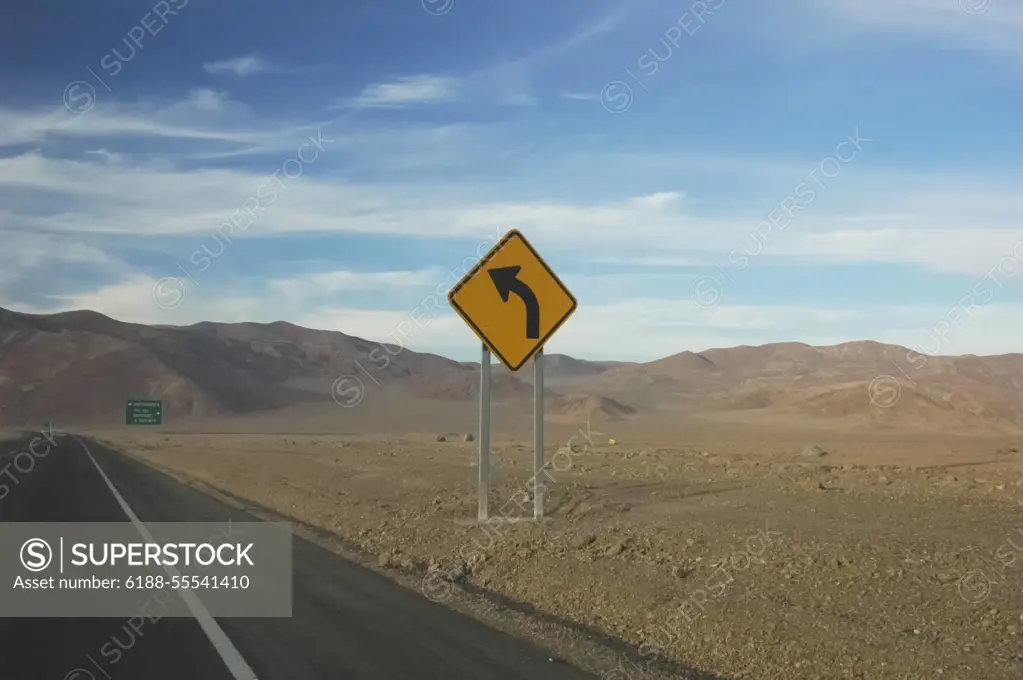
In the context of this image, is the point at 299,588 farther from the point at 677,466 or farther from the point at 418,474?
the point at 677,466

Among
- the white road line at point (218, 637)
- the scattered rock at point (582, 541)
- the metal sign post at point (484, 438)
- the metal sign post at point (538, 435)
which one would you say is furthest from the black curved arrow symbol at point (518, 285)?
the white road line at point (218, 637)

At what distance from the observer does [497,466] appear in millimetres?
28500

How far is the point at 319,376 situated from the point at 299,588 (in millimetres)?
174980

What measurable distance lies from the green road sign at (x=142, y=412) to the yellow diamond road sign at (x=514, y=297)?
61.9 meters

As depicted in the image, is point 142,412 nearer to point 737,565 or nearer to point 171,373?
point 737,565

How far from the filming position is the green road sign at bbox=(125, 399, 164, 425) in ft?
231

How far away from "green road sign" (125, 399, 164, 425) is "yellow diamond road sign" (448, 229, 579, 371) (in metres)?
61.9

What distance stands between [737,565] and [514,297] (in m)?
5.43

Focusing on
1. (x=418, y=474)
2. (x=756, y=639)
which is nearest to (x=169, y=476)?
(x=418, y=474)

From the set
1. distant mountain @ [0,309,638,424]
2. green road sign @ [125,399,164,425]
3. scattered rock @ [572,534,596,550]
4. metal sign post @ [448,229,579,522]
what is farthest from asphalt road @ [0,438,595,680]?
distant mountain @ [0,309,638,424]

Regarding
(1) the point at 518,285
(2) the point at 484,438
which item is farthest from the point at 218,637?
(1) the point at 518,285

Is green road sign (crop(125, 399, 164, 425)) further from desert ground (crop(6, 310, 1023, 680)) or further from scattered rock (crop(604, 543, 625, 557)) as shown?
scattered rock (crop(604, 543, 625, 557))

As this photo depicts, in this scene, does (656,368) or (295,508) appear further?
(656,368)

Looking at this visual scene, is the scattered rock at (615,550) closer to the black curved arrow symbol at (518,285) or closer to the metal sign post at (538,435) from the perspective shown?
the metal sign post at (538,435)
